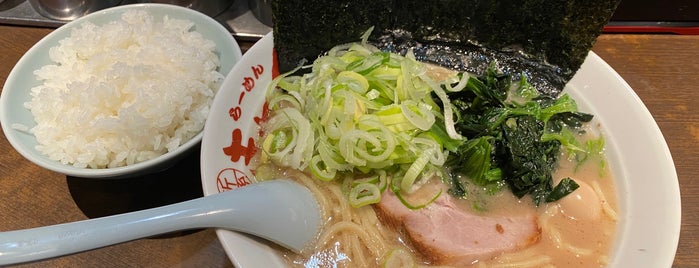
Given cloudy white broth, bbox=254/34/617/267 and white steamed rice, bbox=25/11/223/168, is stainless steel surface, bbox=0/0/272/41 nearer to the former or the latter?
white steamed rice, bbox=25/11/223/168

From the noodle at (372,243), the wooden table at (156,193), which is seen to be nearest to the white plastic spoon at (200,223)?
the noodle at (372,243)

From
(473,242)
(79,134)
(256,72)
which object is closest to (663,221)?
(473,242)

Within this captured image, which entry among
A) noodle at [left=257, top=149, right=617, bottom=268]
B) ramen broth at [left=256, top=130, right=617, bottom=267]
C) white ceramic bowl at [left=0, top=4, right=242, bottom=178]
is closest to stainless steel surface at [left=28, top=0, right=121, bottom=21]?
white ceramic bowl at [left=0, top=4, right=242, bottom=178]

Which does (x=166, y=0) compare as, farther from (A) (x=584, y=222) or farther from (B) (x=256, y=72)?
(A) (x=584, y=222)

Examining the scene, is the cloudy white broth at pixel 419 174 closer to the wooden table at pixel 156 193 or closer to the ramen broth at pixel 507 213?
the ramen broth at pixel 507 213

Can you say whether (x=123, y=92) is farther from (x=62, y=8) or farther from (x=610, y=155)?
(x=610, y=155)

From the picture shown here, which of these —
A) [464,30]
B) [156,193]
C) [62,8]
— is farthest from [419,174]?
[62,8]
